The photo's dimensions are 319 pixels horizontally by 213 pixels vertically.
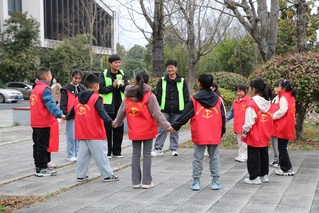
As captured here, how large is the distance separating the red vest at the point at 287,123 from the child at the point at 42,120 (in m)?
3.48

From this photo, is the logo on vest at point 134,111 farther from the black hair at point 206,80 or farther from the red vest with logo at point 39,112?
the red vest with logo at point 39,112

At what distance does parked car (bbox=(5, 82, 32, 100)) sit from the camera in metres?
37.3

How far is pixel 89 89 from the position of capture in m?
6.94

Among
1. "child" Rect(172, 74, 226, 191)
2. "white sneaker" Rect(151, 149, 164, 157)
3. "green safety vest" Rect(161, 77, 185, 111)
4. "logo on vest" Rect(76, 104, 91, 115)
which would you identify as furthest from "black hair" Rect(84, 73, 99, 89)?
"white sneaker" Rect(151, 149, 164, 157)

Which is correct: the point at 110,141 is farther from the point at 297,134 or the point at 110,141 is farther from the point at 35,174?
the point at 297,134

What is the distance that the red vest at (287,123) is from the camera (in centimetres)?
724

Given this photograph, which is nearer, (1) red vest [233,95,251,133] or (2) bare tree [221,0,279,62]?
(1) red vest [233,95,251,133]

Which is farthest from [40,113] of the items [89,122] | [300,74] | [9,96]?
[9,96]

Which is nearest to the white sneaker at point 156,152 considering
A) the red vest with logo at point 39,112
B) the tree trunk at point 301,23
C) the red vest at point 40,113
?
the red vest at point 40,113

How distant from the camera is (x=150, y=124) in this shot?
21.1ft

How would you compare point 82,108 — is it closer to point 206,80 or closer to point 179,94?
point 206,80

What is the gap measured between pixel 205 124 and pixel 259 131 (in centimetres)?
87

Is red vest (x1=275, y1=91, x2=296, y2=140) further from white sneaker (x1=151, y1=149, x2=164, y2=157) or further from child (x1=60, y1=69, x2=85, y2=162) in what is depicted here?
child (x1=60, y1=69, x2=85, y2=162)

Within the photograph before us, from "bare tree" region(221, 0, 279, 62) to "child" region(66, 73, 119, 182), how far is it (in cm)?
643
